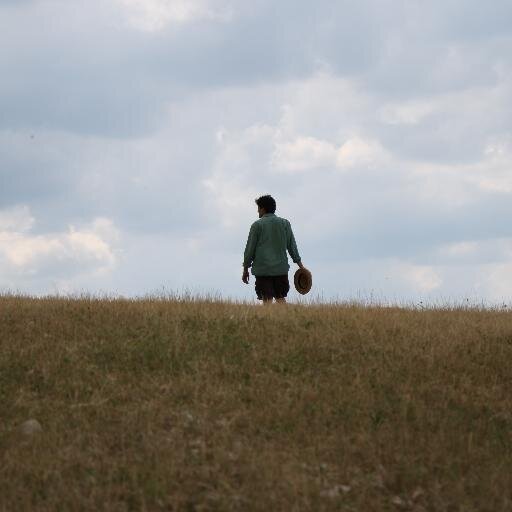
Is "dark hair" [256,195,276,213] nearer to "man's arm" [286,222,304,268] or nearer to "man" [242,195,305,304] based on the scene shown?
"man" [242,195,305,304]

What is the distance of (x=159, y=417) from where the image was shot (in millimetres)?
11219

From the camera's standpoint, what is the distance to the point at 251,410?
37.6 ft

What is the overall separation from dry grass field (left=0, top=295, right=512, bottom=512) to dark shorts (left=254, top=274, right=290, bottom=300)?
89.4 inches

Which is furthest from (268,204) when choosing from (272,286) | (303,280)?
(303,280)

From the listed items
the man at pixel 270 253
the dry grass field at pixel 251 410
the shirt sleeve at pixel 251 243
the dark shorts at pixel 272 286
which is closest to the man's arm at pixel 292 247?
the man at pixel 270 253

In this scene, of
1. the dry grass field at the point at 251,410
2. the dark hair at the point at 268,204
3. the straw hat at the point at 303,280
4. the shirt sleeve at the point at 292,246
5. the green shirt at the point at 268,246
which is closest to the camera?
the dry grass field at the point at 251,410

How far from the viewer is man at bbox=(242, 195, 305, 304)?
18578 millimetres

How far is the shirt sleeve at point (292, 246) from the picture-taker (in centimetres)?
1880

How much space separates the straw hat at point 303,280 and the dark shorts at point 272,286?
1.78 feet

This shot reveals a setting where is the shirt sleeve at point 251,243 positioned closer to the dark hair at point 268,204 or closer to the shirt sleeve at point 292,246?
the dark hair at point 268,204

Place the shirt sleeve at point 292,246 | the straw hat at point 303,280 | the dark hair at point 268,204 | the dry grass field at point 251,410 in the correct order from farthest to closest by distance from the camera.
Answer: the straw hat at point 303,280 < the dark hair at point 268,204 < the shirt sleeve at point 292,246 < the dry grass field at point 251,410

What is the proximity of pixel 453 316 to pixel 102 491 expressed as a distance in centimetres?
1022

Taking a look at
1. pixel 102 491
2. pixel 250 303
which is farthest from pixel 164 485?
pixel 250 303

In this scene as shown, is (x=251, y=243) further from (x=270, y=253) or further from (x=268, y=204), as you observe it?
(x=268, y=204)
